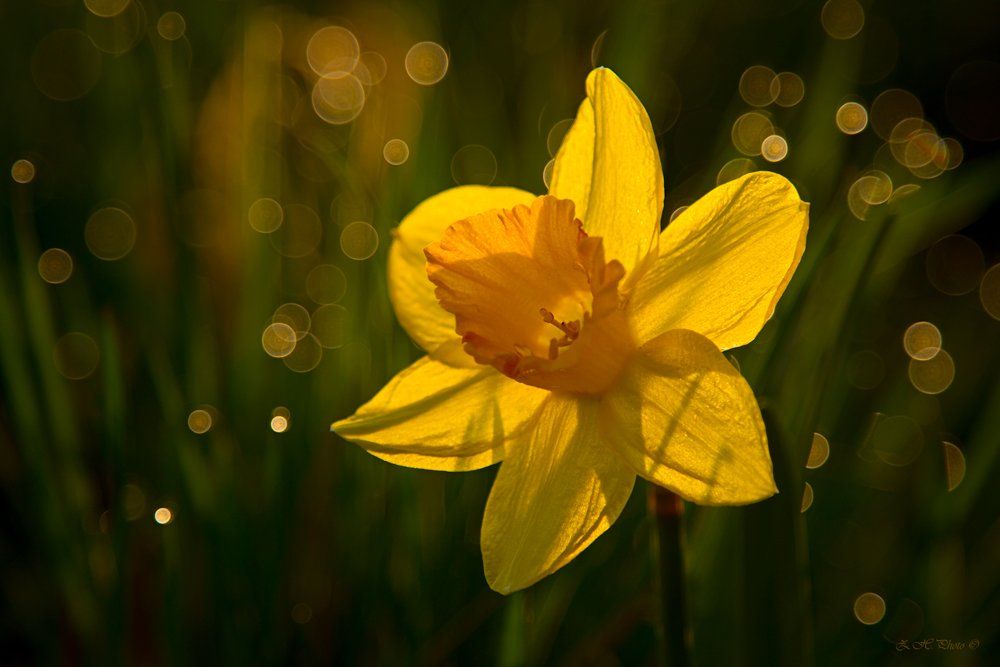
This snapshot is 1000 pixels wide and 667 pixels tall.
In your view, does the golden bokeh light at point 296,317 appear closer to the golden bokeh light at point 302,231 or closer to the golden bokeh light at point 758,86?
the golden bokeh light at point 302,231

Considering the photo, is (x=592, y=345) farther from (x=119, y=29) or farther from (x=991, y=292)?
(x=991, y=292)

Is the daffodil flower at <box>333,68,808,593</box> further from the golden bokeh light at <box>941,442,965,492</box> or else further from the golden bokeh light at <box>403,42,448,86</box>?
the golden bokeh light at <box>403,42,448,86</box>

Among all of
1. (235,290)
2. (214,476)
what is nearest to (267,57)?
(235,290)

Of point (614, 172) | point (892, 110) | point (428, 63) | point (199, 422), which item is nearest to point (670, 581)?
point (614, 172)

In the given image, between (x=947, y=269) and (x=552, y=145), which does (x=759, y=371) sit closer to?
(x=552, y=145)

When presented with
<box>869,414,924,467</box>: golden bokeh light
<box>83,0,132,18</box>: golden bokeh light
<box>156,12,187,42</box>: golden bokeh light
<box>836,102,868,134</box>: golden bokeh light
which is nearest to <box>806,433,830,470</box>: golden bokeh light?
<box>869,414,924,467</box>: golden bokeh light
